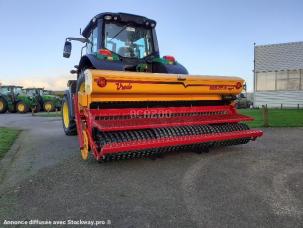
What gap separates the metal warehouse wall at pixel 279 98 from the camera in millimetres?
22969

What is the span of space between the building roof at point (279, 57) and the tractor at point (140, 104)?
65.9 ft

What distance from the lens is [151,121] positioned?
4500 mm

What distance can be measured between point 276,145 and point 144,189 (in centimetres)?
361

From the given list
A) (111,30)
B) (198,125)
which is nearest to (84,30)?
(111,30)

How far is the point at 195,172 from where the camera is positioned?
397cm

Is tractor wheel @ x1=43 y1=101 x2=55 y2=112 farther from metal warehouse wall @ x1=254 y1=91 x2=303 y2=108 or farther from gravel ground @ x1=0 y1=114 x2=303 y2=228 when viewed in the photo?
gravel ground @ x1=0 y1=114 x2=303 y2=228

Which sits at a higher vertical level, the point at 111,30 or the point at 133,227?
the point at 111,30

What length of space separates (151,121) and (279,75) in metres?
22.1

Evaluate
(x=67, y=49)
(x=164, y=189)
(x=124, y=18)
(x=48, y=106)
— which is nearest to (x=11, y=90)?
(x=48, y=106)

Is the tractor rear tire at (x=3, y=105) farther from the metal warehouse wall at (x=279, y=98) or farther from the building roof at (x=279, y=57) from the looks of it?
the building roof at (x=279, y=57)

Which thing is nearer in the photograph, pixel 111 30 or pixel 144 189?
pixel 144 189

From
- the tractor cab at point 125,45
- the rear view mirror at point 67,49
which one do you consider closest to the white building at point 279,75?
the tractor cab at point 125,45

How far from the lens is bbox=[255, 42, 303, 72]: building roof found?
75.3 feet

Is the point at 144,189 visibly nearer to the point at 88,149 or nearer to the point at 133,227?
the point at 133,227
